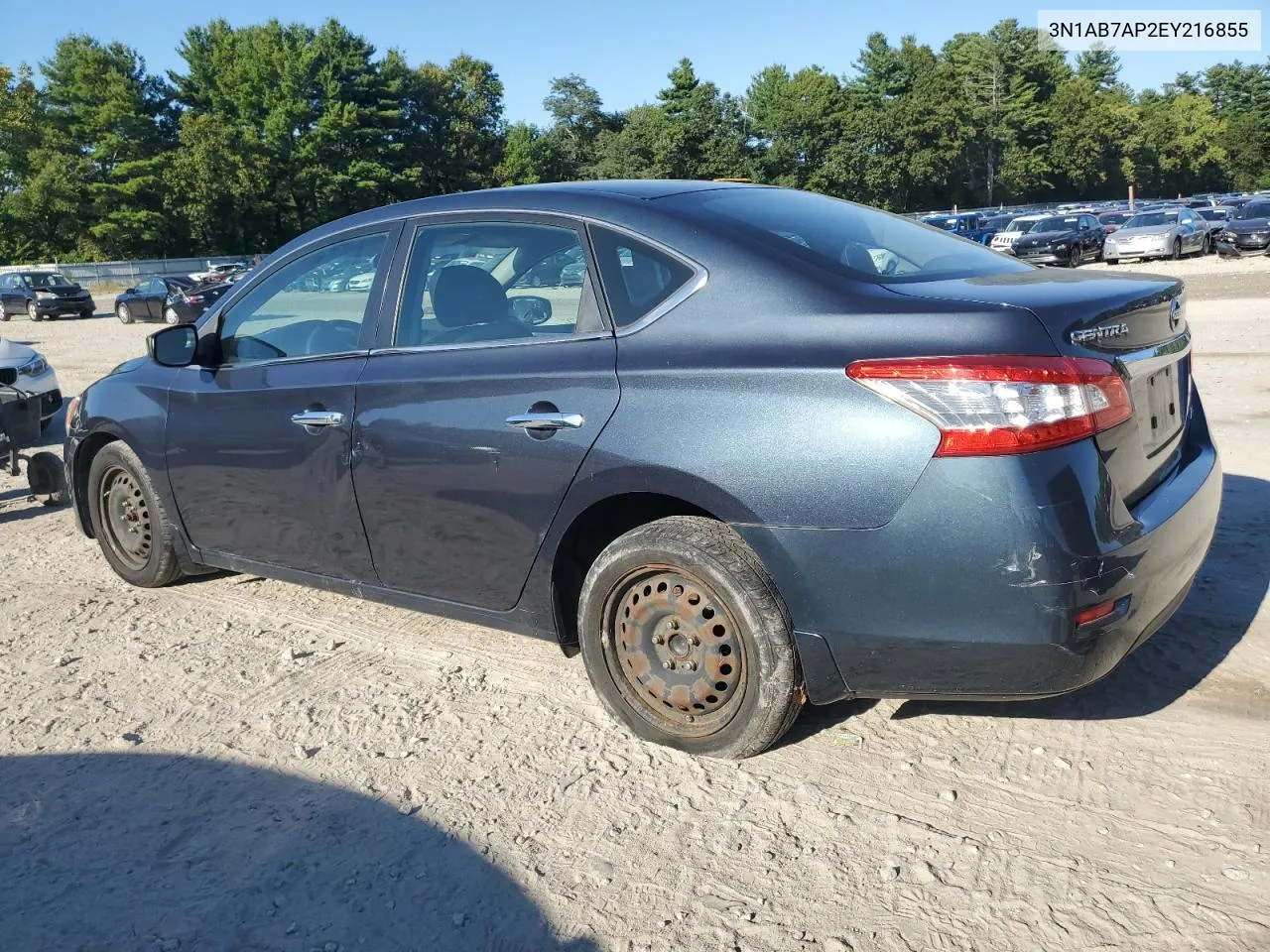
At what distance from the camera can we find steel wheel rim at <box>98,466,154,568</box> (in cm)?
526

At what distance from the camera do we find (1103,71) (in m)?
124

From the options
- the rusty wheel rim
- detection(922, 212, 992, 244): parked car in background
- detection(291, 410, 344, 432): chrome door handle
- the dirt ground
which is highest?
detection(922, 212, 992, 244): parked car in background

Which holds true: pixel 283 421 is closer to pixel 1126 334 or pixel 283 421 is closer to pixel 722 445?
pixel 722 445

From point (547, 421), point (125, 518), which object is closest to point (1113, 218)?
point (125, 518)

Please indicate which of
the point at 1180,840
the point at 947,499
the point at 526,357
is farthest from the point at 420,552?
the point at 1180,840

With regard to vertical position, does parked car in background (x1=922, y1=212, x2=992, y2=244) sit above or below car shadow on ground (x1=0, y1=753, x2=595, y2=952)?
above

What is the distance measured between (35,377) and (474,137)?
→ 78.3 meters

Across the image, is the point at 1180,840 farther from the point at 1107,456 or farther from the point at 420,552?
the point at 420,552

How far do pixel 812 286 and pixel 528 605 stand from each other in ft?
4.61

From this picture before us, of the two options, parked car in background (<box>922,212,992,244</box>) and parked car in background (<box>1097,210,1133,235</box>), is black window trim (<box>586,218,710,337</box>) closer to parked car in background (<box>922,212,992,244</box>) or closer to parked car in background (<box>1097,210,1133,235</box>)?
parked car in background (<box>922,212,992,244</box>)

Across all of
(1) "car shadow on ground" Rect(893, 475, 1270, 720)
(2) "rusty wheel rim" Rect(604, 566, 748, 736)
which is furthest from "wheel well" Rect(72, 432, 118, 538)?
(1) "car shadow on ground" Rect(893, 475, 1270, 720)

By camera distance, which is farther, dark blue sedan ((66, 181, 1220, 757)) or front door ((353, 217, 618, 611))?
front door ((353, 217, 618, 611))

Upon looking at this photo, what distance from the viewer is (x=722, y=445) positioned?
3.12m

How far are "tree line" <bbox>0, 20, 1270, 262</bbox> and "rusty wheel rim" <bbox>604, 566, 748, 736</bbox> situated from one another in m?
54.2
